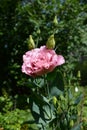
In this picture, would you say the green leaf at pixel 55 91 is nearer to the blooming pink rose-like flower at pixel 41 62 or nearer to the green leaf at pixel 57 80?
the green leaf at pixel 57 80

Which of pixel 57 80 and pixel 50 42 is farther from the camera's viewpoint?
pixel 57 80

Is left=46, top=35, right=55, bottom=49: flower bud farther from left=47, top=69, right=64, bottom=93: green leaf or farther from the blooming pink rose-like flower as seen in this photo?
left=47, top=69, right=64, bottom=93: green leaf

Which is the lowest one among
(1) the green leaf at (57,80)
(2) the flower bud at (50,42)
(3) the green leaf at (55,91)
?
(3) the green leaf at (55,91)

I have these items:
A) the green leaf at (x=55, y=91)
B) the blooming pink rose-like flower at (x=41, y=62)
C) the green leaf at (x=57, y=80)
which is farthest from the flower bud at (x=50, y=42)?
the green leaf at (x=55, y=91)

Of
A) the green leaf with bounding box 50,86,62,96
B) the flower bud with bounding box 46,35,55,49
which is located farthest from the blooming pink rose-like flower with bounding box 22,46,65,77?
the green leaf with bounding box 50,86,62,96

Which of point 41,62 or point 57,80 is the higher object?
point 41,62

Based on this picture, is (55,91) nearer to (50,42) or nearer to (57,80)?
(57,80)

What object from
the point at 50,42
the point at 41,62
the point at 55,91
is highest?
the point at 50,42

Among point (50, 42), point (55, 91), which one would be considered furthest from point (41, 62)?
point (55, 91)

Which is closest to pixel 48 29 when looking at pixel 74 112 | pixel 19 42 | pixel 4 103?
pixel 19 42

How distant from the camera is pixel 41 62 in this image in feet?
7.27

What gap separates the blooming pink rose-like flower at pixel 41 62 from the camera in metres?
2.20

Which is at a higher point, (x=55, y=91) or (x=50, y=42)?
(x=50, y=42)

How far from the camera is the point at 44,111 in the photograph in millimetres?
2395
